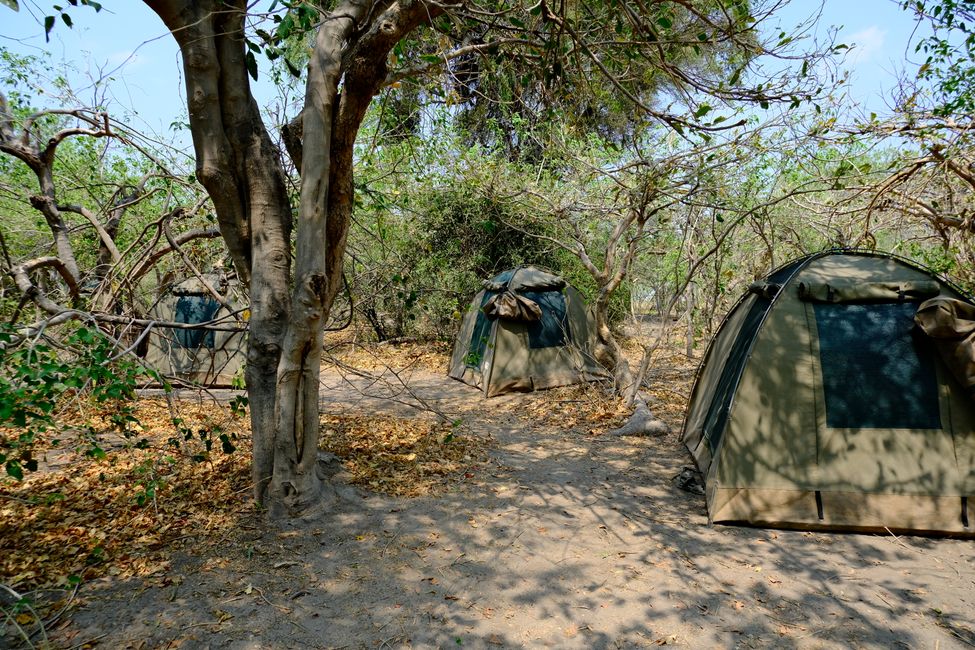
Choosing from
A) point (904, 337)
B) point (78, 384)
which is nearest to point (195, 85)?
point (78, 384)

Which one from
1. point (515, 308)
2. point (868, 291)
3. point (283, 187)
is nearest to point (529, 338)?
point (515, 308)

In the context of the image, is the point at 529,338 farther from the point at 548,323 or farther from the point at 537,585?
the point at 537,585

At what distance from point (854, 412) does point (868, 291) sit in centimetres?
93

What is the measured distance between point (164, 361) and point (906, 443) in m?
10.0

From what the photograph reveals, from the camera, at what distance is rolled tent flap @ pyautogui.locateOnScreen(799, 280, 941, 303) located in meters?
4.16

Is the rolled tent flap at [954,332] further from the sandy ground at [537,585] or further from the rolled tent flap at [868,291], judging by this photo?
the sandy ground at [537,585]

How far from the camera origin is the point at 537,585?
11.1ft

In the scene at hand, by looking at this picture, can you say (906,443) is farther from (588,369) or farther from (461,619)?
(588,369)

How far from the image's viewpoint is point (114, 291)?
5.28 meters

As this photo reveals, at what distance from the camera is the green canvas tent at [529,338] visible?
29.0ft

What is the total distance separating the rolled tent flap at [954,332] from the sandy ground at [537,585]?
3.88 feet

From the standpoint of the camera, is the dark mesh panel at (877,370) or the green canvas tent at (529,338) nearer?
the dark mesh panel at (877,370)

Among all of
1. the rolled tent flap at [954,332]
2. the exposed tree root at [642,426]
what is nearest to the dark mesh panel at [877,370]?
the rolled tent flap at [954,332]

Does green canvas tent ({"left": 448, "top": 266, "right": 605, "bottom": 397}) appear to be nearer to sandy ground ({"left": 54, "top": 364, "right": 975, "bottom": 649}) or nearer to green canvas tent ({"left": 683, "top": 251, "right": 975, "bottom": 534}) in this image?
sandy ground ({"left": 54, "top": 364, "right": 975, "bottom": 649})
